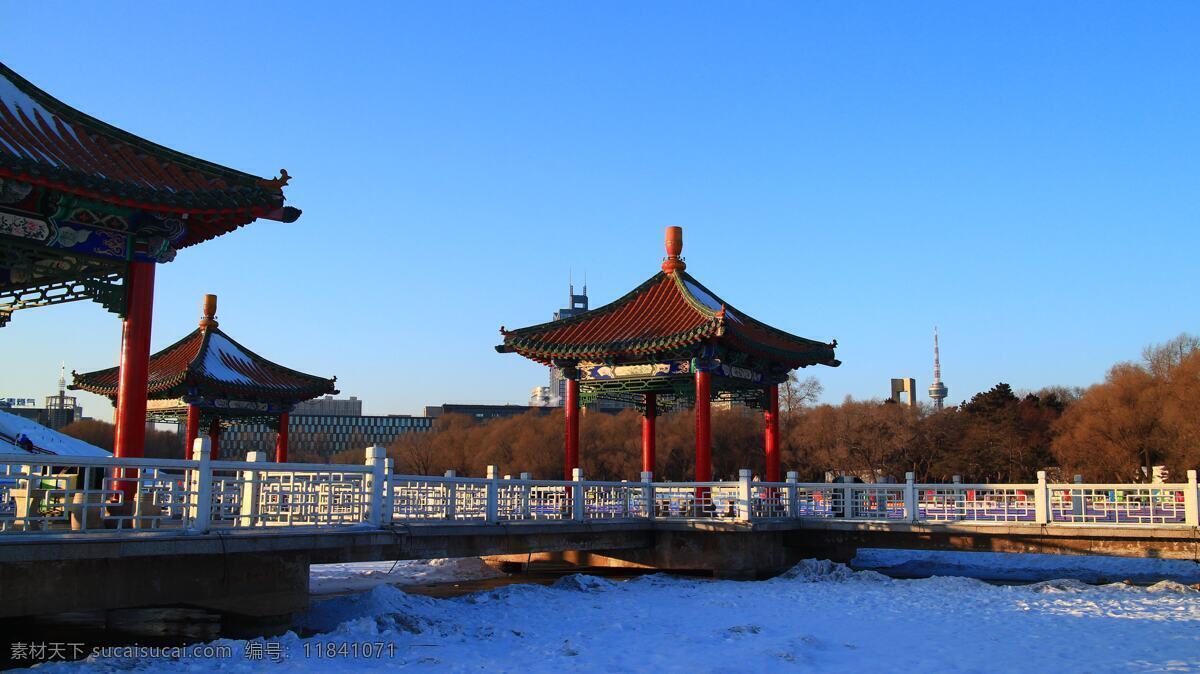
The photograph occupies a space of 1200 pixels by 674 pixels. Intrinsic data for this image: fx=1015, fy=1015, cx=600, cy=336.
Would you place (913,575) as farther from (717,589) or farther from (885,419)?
(885,419)

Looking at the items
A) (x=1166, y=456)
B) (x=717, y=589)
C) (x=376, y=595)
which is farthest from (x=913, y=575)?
(x=1166, y=456)

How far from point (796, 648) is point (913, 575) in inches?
442

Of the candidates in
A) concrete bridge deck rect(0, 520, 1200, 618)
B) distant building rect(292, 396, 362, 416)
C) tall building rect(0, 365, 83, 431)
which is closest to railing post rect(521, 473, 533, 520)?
concrete bridge deck rect(0, 520, 1200, 618)

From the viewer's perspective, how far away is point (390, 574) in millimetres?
19734

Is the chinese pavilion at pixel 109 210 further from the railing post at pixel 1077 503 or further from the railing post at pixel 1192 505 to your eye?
the railing post at pixel 1192 505

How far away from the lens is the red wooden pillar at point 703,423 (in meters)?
20.3

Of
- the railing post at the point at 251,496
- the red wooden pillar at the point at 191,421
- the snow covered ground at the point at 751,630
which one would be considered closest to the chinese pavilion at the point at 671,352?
the snow covered ground at the point at 751,630

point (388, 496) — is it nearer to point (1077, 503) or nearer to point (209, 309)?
point (1077, 503)

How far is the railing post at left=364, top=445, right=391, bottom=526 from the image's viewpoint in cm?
1360

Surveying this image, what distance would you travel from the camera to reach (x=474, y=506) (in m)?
17.1

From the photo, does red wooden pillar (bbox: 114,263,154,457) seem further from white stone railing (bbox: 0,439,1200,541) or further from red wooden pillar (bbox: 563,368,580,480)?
red wooden pillar (bbox: 563,368,580,480)

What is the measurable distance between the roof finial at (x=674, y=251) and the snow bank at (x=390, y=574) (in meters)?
7.59

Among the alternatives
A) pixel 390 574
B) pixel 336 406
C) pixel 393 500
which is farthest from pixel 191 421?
pixel 336 406

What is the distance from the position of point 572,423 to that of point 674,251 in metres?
4.45
